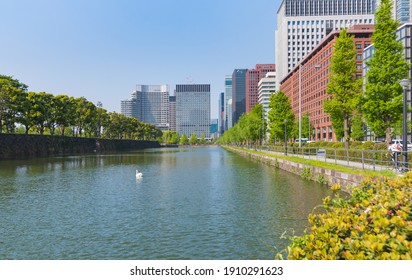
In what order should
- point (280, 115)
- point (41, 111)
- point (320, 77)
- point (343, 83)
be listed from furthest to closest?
point (320, 77)
point (41, 111)
point (280, 115)
point (343, 83)

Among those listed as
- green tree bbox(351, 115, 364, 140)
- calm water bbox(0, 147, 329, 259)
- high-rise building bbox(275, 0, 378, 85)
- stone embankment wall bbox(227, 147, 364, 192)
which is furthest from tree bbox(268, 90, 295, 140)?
high-rise building bbox(275, 0, 378, 85)

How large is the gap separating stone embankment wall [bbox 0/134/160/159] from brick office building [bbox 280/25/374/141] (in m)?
72.9

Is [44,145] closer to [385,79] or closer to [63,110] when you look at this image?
[63,110]

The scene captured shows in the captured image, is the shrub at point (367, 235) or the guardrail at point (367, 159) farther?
the guardrail at point (367, 159)

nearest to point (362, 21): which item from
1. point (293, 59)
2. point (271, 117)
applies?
point (293, 59)

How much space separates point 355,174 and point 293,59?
6620 inches

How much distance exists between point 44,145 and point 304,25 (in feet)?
488

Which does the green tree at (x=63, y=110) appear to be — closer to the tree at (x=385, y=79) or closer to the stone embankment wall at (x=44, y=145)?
the stone embankment wall at (x=44, y=145)

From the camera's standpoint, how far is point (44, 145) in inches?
3100

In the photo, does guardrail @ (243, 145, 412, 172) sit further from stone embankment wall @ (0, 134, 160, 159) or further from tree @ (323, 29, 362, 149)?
stone embankment wall @ (0, 134, 160, 159)

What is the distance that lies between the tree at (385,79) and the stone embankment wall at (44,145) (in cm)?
6295

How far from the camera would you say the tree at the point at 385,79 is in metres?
29.6

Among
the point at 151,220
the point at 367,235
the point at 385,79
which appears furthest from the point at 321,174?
the point at 367,235

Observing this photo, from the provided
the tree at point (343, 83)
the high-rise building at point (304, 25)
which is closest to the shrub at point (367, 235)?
the tree at point (343, 83)
